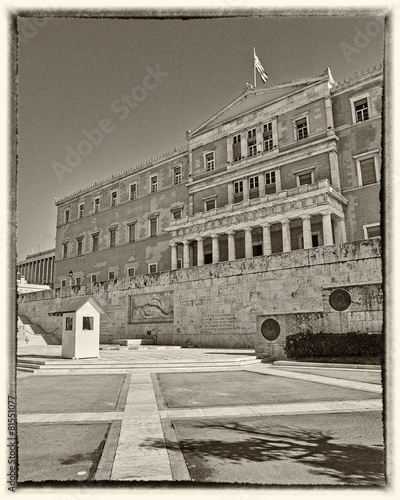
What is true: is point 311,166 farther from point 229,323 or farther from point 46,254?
point 46,254

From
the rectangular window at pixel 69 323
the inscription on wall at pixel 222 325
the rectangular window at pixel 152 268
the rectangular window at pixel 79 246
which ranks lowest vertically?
the inscription on wall at pixel 222 325

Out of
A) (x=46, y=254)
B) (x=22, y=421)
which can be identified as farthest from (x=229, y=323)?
(x=46, y=254)

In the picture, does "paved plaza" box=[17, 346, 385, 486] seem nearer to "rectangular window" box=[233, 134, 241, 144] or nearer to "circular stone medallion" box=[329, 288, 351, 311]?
"circular stone medallion" box=[329, 288, 351, 311]

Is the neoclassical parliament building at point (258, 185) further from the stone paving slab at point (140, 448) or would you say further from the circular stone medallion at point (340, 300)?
the stone paving slab at point (140, 448)

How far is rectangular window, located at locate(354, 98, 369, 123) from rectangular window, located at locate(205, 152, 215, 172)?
15073mm

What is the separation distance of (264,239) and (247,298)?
10283 millimetres

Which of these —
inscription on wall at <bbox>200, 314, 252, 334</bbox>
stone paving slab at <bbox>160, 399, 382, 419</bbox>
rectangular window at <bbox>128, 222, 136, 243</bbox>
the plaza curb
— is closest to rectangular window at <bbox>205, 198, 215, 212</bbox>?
rectangular window at <bbox>128, 222, 136, 243</bbox>

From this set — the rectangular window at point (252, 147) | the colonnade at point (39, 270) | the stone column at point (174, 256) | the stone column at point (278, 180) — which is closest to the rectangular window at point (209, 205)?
the stone column at point (174, 256)

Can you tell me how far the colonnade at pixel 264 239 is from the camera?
28031 millimetres

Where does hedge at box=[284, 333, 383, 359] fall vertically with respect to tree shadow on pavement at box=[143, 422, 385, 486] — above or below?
below

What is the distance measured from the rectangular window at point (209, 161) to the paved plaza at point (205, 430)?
31.5m

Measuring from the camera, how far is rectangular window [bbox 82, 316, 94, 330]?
1640 centimetres

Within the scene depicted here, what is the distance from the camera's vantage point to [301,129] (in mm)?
34125
